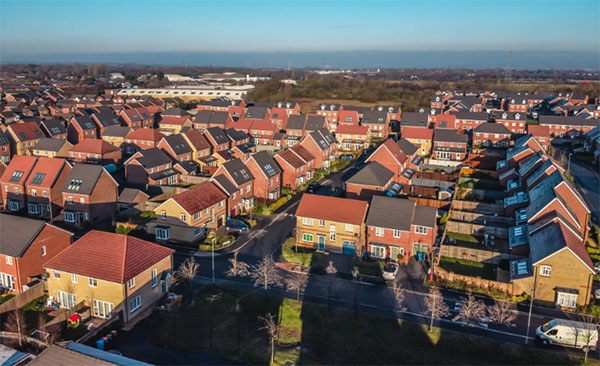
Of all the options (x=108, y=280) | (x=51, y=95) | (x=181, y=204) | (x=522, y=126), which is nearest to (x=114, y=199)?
(x=181, y=204)

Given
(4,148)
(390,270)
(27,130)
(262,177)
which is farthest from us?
(27,130)

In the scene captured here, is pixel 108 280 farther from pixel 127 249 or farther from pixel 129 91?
pixel 129 91

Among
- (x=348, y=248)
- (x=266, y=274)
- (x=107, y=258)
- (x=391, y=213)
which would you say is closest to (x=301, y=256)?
(x=348, y=248)

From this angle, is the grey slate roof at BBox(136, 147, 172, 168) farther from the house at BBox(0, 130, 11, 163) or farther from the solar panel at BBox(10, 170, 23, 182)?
the house at BBox(0, 130, 11, 163)

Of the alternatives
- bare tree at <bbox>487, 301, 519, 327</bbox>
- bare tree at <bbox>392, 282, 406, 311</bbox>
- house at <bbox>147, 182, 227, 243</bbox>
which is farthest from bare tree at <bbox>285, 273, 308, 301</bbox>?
bare tree at <bbox>487, 301, 519, 327</bbox>

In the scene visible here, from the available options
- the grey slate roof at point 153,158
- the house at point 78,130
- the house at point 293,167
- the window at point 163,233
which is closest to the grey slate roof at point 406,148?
the house at point 293,167

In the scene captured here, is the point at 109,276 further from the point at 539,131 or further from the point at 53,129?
the point at 539,131

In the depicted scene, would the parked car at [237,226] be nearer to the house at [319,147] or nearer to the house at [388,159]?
the house at [388,159]
